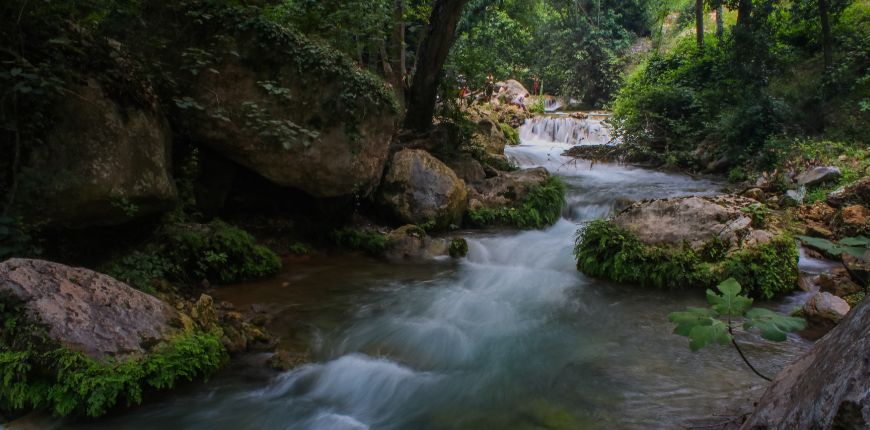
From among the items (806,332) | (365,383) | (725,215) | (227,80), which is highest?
(227,80)

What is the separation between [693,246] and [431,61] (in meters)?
6.10

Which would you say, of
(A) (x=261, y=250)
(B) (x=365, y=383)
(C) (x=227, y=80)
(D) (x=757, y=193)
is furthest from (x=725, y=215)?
(C) (x=227, y=80)

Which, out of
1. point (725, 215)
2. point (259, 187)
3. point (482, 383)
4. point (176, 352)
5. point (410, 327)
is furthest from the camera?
point (259, 187)

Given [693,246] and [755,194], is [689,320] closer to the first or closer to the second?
[693,246]

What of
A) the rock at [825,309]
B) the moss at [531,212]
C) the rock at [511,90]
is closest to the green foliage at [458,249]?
the moss at [531,212]

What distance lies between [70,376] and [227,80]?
4001 millimetres

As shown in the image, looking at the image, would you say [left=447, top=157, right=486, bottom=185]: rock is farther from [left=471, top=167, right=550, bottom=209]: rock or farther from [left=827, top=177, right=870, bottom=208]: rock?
[left=827, top=177, right=870, bottom=208]: rock

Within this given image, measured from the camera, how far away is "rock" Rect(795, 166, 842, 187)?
30.1ft

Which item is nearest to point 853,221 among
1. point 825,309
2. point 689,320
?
point 825,309

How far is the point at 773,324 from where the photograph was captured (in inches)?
87.6

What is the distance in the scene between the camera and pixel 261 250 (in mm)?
6695

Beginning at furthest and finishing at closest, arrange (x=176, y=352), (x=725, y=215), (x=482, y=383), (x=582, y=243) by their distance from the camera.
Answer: (x=582, y=243) → (x=725, y=215) → (x=482, y=383) → (x=176, y=352)

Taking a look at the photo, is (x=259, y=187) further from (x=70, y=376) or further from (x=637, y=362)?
(x=637, y=362)

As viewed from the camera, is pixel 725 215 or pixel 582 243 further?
pixel 582 243
